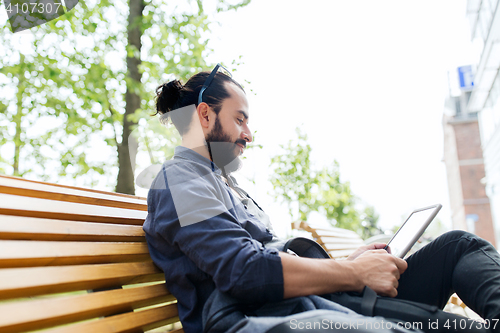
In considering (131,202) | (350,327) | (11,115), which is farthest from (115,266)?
(11,115)

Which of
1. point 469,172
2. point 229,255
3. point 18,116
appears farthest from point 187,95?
point 469,172

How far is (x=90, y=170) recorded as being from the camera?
910cm

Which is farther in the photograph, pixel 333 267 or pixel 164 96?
pixel 164 96

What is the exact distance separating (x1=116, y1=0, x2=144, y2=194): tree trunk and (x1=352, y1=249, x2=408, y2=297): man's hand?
4.63m

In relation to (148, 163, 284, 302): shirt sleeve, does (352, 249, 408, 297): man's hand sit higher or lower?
lower

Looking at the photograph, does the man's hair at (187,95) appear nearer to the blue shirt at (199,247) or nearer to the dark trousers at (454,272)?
the blue shirt at (199,247)

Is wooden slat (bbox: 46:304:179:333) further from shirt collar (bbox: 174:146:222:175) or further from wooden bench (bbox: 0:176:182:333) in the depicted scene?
shirt collar (bbox: 174:146:222:175)

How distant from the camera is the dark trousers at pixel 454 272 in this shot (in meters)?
1.40

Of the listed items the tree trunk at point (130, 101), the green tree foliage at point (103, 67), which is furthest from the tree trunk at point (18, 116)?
the tree trunk at point (130, 101)

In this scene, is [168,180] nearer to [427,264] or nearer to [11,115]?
[427,264]

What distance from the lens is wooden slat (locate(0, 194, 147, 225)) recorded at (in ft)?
3.81

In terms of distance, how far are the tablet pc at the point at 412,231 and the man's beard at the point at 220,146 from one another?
3.18ft

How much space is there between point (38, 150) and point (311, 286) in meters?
11.2

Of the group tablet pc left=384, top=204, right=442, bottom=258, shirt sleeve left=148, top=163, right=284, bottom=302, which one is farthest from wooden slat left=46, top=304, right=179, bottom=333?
tablet pc left=384, top=204, right=442, bottom=258
